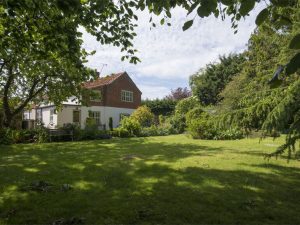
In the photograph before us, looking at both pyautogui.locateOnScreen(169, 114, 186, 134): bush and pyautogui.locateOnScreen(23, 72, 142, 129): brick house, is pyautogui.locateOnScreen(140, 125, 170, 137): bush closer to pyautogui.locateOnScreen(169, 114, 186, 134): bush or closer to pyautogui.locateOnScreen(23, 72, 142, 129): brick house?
pyautogui.locateOnScreen(169, 114, 186, 134): bush

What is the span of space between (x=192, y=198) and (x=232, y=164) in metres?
4.48

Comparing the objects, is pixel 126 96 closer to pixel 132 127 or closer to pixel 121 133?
pixel 132 127

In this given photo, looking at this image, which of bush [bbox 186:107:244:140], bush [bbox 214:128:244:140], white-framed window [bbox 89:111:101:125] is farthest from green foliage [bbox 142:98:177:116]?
bush [bbox 214:128:244:140]

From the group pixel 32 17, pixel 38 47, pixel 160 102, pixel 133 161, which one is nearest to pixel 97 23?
pixel 32 17

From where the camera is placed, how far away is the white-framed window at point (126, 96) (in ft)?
130

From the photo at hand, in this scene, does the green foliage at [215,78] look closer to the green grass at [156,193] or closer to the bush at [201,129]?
the bush at [201,129]

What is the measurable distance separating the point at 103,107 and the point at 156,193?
30.9 metres

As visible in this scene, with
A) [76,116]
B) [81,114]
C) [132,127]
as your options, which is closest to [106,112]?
[81,114]

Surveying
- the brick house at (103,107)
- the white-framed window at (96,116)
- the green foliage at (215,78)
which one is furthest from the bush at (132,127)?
the green foliage at (215,78)

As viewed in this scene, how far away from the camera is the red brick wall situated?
37312mm

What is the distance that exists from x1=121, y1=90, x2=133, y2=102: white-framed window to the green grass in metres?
29.3

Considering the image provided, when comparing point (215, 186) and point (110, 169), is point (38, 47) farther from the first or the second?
point (215, 186)

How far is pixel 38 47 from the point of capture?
9344 mm

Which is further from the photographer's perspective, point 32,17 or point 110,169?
point 110,169
